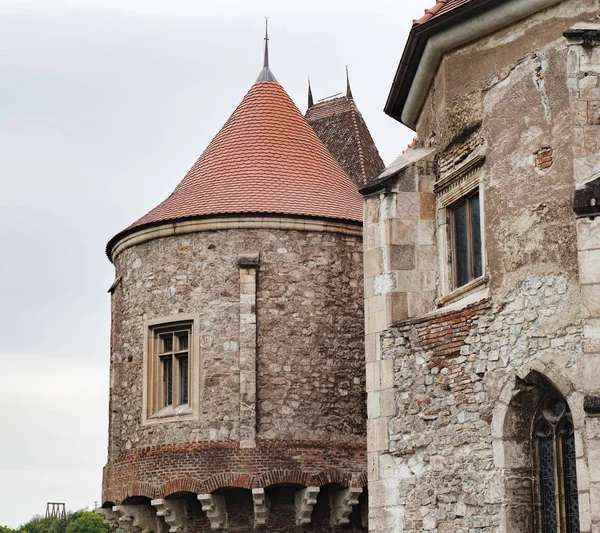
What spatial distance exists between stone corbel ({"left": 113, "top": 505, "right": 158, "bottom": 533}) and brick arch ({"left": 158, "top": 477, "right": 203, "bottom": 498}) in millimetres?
1035

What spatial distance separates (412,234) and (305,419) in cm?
479

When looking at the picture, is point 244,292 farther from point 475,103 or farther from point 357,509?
point 475,103

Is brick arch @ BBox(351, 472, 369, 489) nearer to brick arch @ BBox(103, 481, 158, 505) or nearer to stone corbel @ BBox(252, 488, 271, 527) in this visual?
stone corbel @ BBox(252, 488, 271, 527)

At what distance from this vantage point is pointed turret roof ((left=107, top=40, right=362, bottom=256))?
22734 mm

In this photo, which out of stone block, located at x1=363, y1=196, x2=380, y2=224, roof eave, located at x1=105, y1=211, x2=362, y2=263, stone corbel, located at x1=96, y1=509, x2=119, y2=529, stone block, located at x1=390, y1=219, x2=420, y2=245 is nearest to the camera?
stone block, located at x1=390, y1=219, x2=420, y2=245

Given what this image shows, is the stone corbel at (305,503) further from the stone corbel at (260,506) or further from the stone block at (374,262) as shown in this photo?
the stone block at (374,262)

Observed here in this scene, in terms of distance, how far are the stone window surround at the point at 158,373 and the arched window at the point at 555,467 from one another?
749 cm

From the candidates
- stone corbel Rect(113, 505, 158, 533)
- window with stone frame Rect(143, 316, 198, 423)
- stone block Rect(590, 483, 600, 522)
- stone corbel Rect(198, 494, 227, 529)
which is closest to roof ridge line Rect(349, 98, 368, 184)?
window with stone frame Rect(143, 316, 198, 423)

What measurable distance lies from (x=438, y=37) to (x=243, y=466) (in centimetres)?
775

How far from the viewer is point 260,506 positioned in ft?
70.2

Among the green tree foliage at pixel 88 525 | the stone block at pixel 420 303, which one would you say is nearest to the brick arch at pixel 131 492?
the stone block at pixel 420 303

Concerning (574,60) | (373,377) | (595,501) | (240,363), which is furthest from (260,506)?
(574,60)

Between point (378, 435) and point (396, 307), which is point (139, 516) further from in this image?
point (396, 307)

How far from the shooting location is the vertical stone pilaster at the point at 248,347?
2148cm
